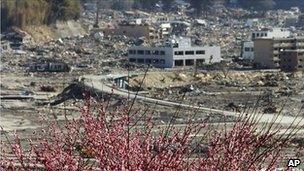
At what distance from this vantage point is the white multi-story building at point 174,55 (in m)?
45.9

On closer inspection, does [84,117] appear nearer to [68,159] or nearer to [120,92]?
[68,159]

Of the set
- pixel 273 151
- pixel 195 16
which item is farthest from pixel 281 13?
pixel 273 151

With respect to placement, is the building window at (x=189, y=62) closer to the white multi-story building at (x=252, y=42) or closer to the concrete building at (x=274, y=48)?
the white multi-story building at (x=252, y=42)

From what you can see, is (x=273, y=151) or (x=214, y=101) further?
(x=214, y=101)

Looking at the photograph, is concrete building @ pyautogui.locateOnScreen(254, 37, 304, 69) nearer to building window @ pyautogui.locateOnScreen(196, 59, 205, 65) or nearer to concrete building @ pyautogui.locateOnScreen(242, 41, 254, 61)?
concrete building @ pyautogui.locateOnScreen(242, 41, 254, 61)

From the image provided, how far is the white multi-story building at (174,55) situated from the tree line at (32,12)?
940 inches

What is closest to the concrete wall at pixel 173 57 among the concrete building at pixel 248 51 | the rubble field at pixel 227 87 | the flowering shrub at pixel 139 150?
the concrete building at pixel 248 51

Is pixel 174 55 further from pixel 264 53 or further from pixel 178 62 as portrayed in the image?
pixel 264 53

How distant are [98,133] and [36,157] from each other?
471 mm

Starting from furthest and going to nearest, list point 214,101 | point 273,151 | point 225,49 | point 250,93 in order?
point 225,49 < point 250,93 < point 214,101 < point 273,151

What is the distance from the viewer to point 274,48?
44219 mm

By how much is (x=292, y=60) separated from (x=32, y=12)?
110 feet

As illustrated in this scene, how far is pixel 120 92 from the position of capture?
30984 mm

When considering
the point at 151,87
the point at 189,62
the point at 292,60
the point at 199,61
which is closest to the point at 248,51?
the point at 199,61
